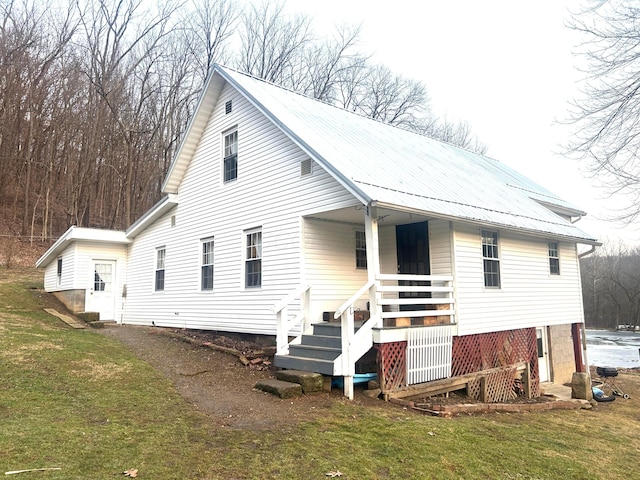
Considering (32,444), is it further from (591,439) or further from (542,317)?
(542,317)

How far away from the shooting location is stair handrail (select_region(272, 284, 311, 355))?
9.59 metres

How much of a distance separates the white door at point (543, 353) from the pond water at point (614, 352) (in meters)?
10.6

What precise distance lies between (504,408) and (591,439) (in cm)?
165

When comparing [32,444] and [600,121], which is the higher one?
[600,121]

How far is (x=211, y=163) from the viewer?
14133 mm

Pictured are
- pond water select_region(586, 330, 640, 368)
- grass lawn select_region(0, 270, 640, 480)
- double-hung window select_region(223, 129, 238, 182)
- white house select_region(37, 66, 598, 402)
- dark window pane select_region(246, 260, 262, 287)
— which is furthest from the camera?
pond water select_region(586, 330, 640, 368)

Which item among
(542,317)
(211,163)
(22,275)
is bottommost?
(542,317)

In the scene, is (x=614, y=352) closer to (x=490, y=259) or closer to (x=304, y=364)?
(x=490, y=259)

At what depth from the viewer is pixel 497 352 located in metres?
11.7

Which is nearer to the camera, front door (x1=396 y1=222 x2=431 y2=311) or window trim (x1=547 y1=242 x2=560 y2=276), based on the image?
front door (x1=396 y1=222 x2=431 y2=311)

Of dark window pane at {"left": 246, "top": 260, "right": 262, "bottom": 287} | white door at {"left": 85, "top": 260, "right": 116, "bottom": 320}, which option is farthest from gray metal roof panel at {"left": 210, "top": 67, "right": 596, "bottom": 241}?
white door at {"left": 85, "top": 260, "right": 116, "bottom": 320}

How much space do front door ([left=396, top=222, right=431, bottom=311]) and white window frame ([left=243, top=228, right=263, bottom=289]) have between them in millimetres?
3496

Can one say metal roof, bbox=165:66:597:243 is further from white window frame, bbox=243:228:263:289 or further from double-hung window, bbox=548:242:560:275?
white window frame, bbox=243:228:263:289

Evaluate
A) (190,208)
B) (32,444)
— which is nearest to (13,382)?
(32,444)
